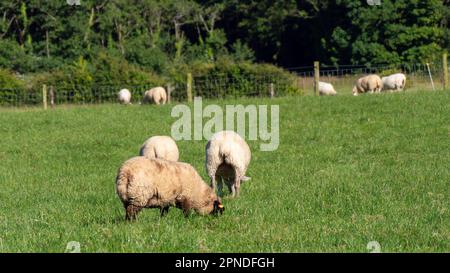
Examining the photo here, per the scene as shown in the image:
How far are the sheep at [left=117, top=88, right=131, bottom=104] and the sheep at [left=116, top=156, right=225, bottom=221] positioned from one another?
2662 cm

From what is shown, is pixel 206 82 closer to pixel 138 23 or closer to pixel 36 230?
pixel 138 23

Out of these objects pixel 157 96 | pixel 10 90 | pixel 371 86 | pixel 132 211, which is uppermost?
pixel 371 86

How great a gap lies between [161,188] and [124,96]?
2750 cm

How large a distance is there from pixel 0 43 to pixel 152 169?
154 feet

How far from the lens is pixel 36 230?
359 inches

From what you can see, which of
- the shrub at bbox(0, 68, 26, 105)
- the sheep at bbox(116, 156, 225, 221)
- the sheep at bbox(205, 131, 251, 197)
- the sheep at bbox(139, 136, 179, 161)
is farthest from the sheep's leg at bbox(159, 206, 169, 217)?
the shrub at bbox(0, 68, 26, 105)

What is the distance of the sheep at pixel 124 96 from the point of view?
3628 cm

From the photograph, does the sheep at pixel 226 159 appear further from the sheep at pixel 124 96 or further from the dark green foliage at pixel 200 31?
the dark green foliage at pixel 200 31

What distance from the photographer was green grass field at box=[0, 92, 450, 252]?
8125 millimetres

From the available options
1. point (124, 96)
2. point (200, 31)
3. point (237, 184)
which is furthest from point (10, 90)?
point (200, 31)

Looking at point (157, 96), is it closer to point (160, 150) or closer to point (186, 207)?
point (160, 150)

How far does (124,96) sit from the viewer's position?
36.4 meters

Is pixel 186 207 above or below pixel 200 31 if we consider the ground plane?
below
